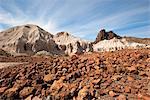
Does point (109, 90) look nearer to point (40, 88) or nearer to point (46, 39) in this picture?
point (40, 88)

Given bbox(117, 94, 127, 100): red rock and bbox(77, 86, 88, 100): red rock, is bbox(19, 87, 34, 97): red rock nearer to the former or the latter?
bbox(77, 86, 88, 100): red rock

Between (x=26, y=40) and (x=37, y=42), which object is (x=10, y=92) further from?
(x=26, y=40)

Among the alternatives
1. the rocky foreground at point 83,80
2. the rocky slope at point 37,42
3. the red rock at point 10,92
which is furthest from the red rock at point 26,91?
the rocky slope at point 37,42

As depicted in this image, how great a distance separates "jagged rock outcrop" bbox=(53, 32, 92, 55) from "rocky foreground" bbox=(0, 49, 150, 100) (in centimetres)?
6386

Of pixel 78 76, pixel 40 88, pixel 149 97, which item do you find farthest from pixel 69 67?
pixel 149 97

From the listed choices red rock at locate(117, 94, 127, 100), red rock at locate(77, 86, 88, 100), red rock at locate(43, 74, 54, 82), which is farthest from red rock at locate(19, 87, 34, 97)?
red rock at locate(117, 94, 127, 100)

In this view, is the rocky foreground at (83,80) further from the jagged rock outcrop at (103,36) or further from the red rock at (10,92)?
the jagged rock outcrop at (103,36)

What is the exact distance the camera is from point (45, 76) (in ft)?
35.0

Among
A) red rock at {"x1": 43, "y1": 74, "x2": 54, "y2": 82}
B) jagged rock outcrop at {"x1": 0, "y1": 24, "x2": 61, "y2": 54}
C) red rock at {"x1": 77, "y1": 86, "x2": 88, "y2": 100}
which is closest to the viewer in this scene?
red rock at {"x1": 77, "y1": 86, "x2": 88, "y2": 100}

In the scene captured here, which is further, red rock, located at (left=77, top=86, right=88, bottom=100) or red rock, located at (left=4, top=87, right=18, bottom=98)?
red rock, located at (left=4, top=87, right=18, bottom=98)

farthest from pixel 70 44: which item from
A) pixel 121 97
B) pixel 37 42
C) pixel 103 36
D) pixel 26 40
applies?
pixel 121 97

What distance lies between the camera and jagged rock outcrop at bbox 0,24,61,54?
221ft

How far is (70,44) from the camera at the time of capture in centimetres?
7956

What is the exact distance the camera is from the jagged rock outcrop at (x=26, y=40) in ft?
221
